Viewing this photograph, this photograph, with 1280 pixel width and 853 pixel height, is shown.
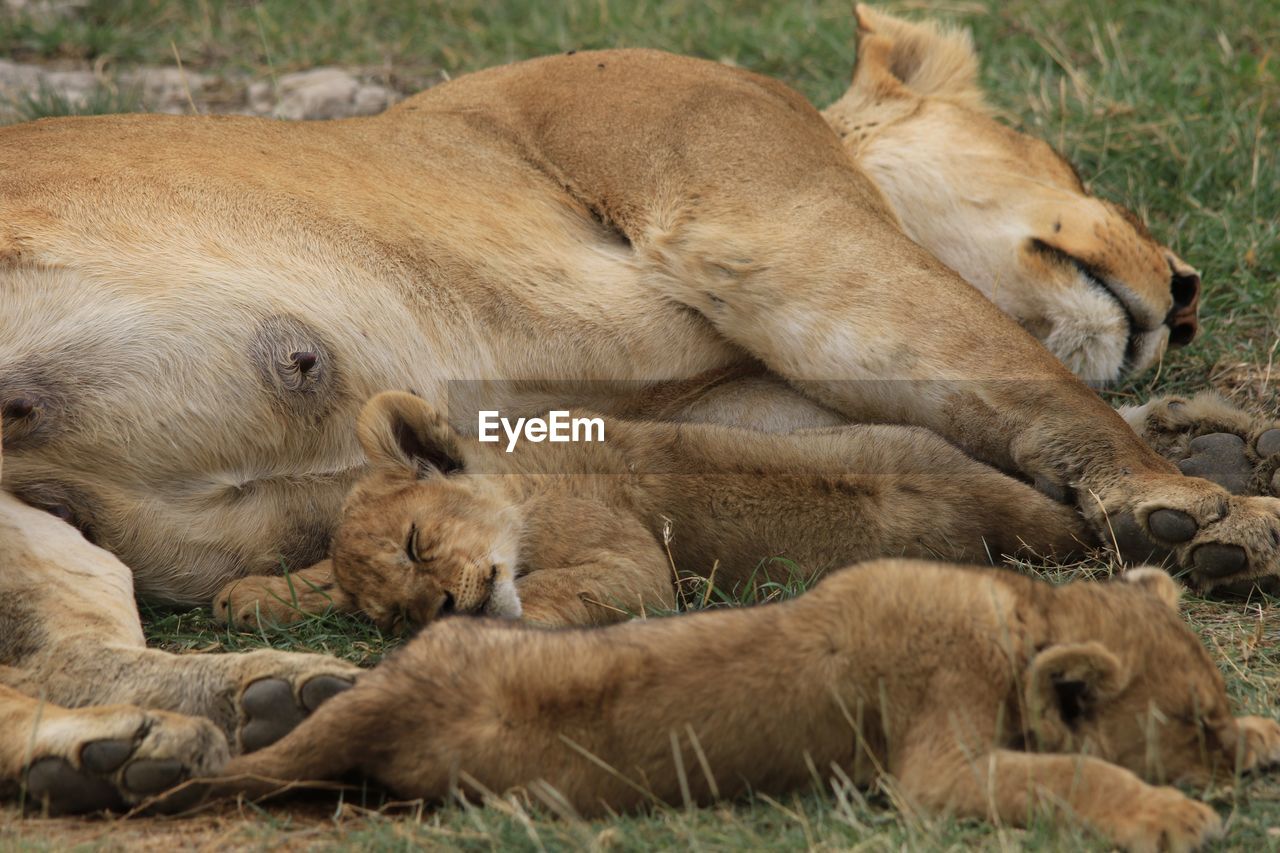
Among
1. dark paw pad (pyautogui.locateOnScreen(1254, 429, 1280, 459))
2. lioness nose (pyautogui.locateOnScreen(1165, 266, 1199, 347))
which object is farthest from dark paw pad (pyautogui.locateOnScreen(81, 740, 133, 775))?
lioness nose (pyautogui.locateOnScreen(1165, 266, 1199, 347))

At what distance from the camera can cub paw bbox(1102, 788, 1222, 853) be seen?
224cm

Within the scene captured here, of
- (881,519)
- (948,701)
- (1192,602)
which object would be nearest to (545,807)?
(948,701)

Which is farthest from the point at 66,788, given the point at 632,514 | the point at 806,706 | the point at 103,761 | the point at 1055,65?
the point at 1055,65

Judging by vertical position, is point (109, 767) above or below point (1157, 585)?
below

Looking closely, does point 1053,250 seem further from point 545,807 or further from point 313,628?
point 545,807

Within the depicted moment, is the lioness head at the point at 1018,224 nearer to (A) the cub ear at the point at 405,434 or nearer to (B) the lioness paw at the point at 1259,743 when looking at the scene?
(A) the cub ear at the point at 405,434

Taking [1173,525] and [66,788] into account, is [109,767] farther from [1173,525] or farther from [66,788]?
[1173,525]

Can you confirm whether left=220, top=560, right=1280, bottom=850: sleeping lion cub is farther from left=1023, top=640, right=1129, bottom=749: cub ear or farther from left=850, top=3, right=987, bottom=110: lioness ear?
left=850, top=3, right=987, bottom=110: lioness ear

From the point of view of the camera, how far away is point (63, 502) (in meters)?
3.49

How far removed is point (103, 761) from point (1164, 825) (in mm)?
1664

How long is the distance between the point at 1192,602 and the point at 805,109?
1796 millimetres

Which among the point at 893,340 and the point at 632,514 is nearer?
the point at 632,514

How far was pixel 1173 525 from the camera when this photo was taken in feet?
11.8

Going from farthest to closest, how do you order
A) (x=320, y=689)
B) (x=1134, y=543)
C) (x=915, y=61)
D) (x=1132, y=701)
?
1. (x=915, y=61)
2. (x=1134, y=543)
3. (x=320, y=689)
4. (x=1132, y=701)
